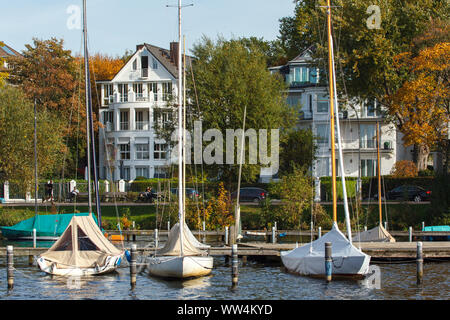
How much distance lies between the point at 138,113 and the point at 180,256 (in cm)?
6361

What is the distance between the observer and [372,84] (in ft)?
187

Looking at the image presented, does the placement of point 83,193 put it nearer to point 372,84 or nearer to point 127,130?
point 127,130

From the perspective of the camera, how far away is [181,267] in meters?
27.9

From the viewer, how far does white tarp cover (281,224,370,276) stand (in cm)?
2808

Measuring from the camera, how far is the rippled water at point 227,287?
26.1m

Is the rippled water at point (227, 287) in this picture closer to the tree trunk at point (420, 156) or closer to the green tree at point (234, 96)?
the green tree at point (234, 96)

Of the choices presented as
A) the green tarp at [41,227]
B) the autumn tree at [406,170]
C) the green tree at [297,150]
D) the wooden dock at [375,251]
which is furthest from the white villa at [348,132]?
the wooden dock at [375,251]

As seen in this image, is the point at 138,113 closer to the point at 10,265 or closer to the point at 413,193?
the point at 413,193

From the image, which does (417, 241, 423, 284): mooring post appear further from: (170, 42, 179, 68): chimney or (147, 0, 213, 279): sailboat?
(170, 42, 179, 68): chimney

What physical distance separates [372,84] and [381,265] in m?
26.6

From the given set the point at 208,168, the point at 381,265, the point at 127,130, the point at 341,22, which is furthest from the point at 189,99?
the point at 127,130

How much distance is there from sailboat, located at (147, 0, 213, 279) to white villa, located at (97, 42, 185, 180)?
57.1 m

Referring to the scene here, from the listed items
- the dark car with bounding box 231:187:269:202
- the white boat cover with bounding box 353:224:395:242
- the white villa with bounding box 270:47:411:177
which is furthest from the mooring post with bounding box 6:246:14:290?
the white villa with bounding box 270:47:411:177

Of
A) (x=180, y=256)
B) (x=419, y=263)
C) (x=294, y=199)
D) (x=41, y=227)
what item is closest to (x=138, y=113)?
(x=41, y=227)
